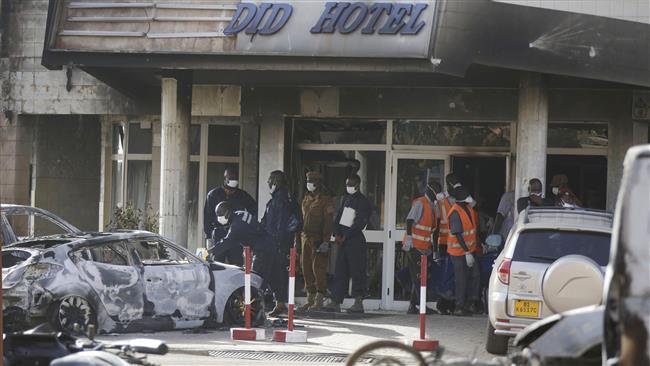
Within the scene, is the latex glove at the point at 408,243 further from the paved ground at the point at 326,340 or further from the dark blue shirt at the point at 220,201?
the dark blue shirt at the point at 220,201

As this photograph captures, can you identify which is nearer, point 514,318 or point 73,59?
point 514,318

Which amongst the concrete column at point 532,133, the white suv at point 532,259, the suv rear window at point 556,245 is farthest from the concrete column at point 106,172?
Result: the suv rear window at point 556,245

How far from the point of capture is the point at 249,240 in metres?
16.6

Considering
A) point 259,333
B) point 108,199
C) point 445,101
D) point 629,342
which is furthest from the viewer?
point 108,199

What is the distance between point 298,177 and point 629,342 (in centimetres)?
1397

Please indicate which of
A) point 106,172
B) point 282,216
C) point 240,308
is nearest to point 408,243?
point 282,216

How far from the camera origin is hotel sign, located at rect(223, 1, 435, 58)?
16375 mm

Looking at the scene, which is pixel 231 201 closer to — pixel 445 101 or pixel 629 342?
pixel 445 101

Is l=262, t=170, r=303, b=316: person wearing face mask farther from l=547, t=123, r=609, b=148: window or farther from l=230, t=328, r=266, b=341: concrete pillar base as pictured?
l=547, t=123, r=609, b=148: window

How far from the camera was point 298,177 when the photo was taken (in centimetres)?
1978

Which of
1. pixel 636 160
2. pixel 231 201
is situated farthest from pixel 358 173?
pixel 636 160

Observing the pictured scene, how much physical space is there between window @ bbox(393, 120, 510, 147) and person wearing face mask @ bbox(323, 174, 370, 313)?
6.13 ft

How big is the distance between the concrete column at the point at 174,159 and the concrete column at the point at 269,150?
1.74 m

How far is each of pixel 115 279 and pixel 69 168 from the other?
8.09 metres
